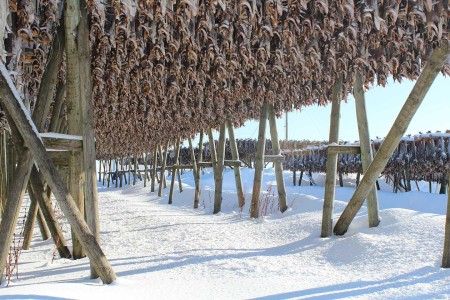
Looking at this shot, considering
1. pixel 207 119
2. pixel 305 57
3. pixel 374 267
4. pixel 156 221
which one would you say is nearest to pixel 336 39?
pixel 305 57

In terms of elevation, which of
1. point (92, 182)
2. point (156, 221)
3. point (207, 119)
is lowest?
point (156, 221)

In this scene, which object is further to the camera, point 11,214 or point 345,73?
point 345,73

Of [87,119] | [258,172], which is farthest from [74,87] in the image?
[258,172]

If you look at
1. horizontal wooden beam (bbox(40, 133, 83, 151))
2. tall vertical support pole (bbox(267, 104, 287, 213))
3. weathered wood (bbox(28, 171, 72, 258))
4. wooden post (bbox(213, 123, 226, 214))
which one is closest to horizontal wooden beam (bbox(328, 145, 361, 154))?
tall vertical support pole (bbox(267, 104, 287, 213))

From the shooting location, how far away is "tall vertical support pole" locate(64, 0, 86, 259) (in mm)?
3230

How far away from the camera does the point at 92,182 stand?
3.45 metres

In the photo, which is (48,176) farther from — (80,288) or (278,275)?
(278,275)

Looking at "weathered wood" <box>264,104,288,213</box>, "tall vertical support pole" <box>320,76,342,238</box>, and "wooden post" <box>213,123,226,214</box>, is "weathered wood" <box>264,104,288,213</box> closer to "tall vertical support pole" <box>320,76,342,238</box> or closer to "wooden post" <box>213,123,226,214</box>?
"wooden post" <box>213,123,226,214</box>

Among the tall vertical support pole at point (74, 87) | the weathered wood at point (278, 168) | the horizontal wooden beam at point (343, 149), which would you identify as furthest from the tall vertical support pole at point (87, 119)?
A: the weathered wood at point (278, 168)

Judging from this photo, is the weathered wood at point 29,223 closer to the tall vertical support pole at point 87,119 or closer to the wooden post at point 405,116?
the tall vertical support pole at point 87,119

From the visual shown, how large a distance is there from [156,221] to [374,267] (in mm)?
5045

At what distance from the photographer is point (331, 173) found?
18.1 ft

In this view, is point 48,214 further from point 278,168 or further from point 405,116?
point 278,168

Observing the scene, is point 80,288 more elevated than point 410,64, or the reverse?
point 410,64
